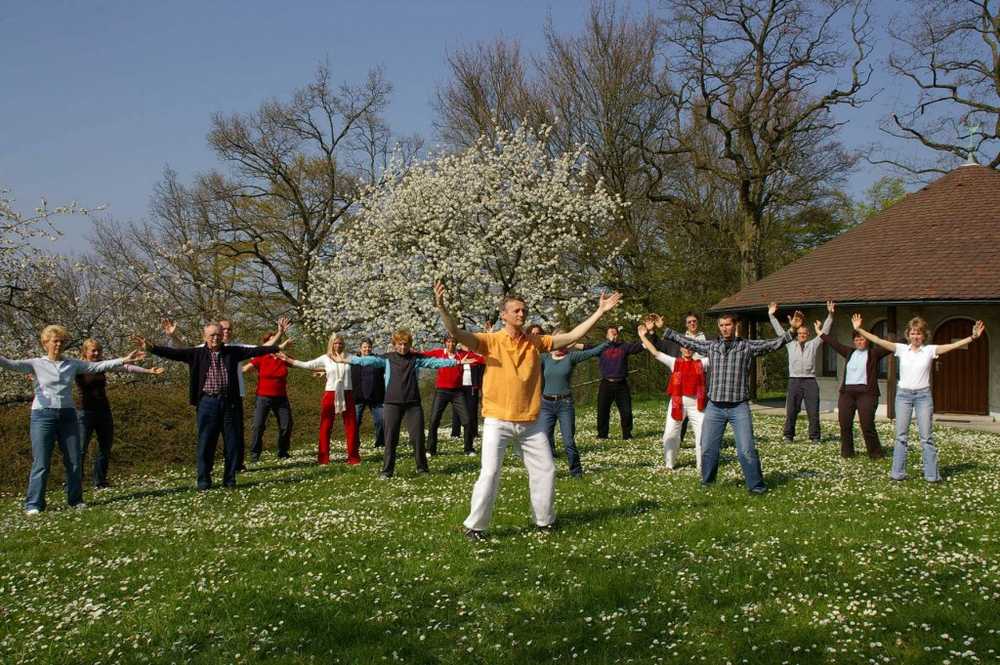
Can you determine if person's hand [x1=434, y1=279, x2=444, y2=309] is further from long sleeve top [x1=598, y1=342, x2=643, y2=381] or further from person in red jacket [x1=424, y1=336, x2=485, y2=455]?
long sleeve top [x1=598, y1=342, x2=643, y2=381]

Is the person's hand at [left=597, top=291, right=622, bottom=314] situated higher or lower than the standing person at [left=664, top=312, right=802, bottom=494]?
higher

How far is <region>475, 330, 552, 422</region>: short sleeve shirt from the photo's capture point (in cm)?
761

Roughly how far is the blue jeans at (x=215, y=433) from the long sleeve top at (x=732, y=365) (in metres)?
6.34

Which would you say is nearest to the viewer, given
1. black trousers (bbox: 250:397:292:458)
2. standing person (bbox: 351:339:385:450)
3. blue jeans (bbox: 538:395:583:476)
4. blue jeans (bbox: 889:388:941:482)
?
blue jeans (bbox: 889:388:941:482)

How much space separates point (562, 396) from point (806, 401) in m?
6.36

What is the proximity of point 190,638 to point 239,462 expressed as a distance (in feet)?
25.4

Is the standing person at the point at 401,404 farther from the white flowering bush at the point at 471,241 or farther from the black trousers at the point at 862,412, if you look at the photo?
the white flowering bush at the point at 471,241

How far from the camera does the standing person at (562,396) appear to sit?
36.8ft

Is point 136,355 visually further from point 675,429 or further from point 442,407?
point 675,429

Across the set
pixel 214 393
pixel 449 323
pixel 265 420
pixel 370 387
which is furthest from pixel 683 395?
pixel 265 420

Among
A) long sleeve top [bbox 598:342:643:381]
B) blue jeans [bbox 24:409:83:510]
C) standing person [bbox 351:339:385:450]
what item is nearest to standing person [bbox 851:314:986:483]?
long sleeve top [bbox 598:342:643:381]

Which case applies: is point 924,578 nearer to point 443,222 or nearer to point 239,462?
point 239,462

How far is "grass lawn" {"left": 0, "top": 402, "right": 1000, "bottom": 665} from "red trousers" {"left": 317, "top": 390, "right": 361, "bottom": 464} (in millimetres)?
3093

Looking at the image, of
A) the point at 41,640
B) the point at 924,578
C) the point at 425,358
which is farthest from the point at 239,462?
the point at 924,578
